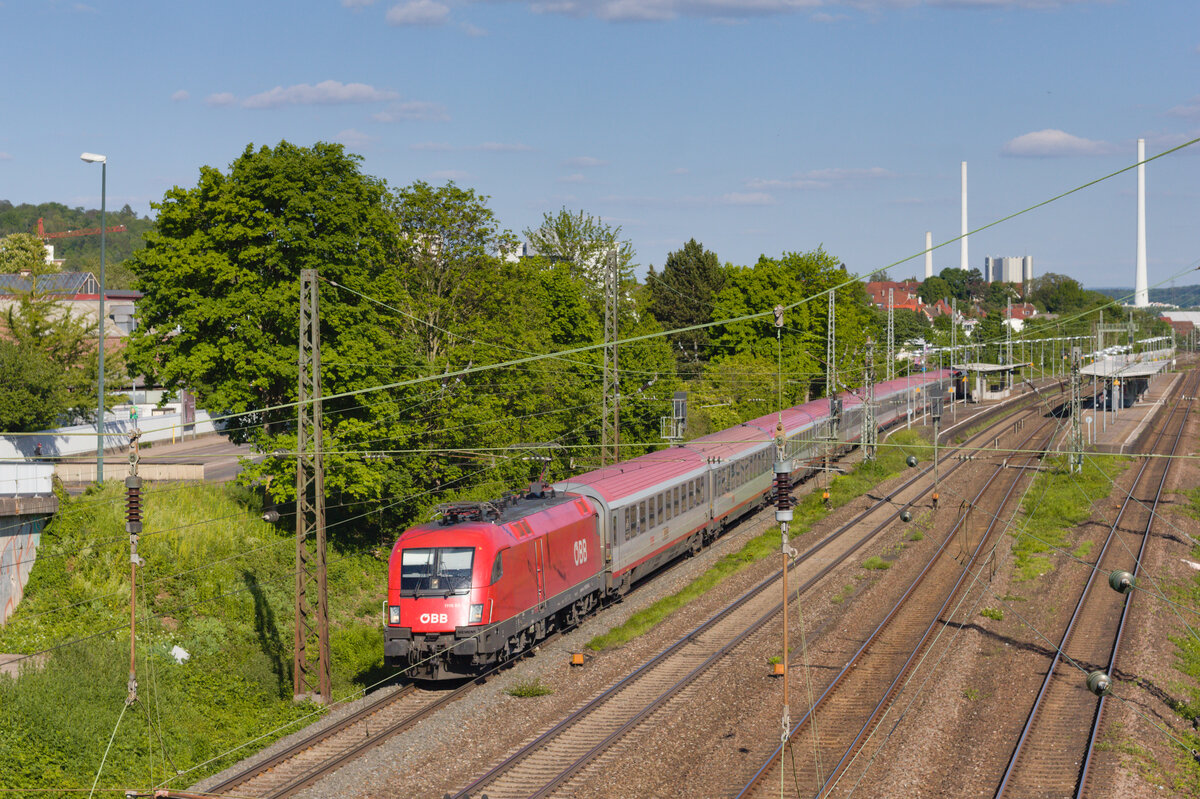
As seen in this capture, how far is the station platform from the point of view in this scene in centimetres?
6456

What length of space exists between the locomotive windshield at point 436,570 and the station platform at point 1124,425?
38.5 metres

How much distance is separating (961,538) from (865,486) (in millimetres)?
11240

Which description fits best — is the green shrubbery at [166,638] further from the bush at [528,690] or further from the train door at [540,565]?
the train door at [540,565]

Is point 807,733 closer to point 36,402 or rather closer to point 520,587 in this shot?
point 520,587

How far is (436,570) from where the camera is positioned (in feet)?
77.5

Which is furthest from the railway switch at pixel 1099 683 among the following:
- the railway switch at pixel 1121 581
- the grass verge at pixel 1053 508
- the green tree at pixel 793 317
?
the green tree at pixel 793 317

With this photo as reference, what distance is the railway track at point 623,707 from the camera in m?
18.5

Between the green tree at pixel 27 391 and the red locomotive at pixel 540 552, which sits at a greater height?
the green tree at pixel 27 391

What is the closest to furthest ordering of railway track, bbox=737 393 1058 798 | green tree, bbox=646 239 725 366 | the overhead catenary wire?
railway track, bbox=737 393 1058 798, the overhead catenary wire, green tree, bbox=646 239 725 366

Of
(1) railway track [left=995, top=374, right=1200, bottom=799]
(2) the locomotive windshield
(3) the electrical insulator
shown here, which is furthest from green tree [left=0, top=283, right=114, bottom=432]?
(1) railway track [left=995, top=374, right=1200, bottom=799]

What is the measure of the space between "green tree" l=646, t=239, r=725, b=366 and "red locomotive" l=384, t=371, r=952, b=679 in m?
52.7

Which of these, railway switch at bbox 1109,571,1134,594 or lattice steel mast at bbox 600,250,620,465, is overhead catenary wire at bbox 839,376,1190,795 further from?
lattice steel mast at bbox 600,250,620,465

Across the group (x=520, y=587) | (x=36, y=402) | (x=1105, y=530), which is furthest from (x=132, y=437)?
(x=1105, y=530)

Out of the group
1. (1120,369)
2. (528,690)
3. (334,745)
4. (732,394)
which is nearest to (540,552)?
(528,690)
